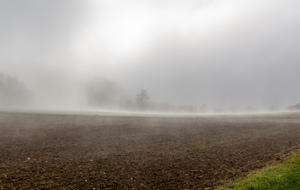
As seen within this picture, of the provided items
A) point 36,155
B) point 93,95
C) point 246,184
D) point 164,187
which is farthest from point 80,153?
point 93,95

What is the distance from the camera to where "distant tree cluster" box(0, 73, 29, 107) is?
9942 centimetres

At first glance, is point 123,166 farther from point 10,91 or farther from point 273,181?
point 10,91

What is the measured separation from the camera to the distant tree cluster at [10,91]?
99419 millimetres

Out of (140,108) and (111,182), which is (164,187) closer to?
(111,182)

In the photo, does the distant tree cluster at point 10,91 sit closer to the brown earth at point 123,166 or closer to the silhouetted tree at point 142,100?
the silhouetted tree at point 142,100

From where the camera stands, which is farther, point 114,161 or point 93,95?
point 93,95

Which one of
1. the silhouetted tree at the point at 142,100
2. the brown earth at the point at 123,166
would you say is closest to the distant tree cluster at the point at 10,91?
the silhouetted tree at the point at 142,100

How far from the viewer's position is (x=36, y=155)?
1970cm

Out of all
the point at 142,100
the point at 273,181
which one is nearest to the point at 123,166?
the point at 273,181

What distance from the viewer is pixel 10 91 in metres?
101

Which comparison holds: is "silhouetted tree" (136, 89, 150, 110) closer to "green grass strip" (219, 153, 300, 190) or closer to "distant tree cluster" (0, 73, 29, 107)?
"distant tree cluster" (0, 73, 29, 107)

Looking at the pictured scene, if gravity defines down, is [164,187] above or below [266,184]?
below

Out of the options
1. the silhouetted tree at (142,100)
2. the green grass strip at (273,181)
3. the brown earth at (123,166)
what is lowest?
the brown earth at (123,166)

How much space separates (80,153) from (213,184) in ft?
52.6
